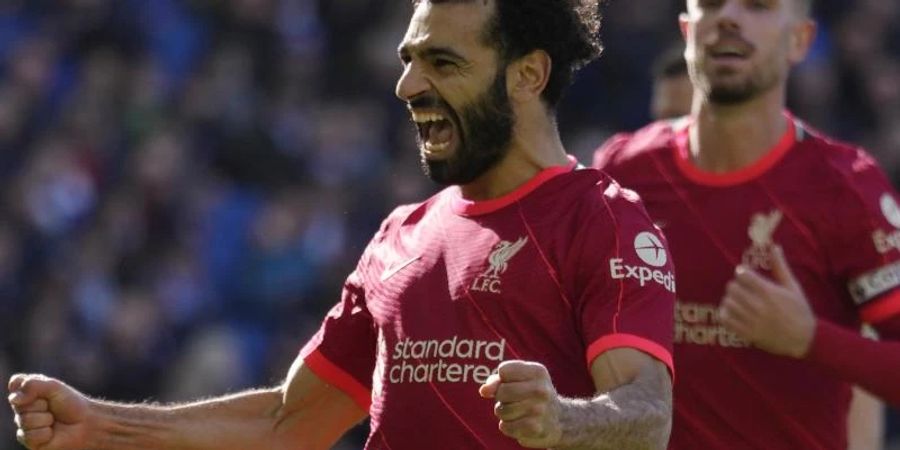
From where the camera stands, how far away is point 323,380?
6004 mm

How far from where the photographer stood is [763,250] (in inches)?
269

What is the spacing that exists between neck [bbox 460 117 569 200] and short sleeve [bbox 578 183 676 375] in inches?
12.1

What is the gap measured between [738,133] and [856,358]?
3.06 feet

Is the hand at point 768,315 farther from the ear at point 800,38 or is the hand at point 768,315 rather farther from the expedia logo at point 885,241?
the ear at point 800,38

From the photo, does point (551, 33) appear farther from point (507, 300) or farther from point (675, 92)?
point (675, 92)

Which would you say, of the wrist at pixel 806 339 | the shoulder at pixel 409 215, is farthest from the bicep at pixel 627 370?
the wrist at pixel 806 339

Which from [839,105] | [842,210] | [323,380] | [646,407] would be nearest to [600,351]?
[646,407]

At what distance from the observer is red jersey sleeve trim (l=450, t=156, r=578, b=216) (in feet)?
18.3

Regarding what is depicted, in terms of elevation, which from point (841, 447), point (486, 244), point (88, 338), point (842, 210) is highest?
point (486, 244)

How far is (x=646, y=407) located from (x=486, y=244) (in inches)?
28.7

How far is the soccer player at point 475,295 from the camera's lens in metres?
5.26

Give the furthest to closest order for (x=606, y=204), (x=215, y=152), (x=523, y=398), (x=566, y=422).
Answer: (x=215, y=152) → (x=606, y=204) → (x=566, y=422) → (x=523, y=398)

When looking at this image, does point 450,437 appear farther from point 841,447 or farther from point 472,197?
point 841,447

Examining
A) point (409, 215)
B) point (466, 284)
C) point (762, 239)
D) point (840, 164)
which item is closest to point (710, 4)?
point (840, 164)
